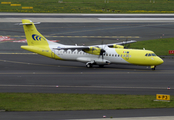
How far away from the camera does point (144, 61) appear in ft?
130

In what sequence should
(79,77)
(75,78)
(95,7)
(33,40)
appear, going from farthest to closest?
(95,7)
(33,40)
(79,77)
(75,78)

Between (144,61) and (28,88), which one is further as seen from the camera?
(144,61)

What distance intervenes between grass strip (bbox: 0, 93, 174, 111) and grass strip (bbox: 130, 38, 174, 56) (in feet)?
86.9

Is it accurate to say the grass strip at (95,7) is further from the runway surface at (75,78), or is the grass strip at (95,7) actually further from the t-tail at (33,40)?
the t-tail at (33,40)

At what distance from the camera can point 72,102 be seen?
2627 cm

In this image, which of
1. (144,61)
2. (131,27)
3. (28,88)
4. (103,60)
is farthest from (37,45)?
(131,27)

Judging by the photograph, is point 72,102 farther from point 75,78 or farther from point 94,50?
point 94,50

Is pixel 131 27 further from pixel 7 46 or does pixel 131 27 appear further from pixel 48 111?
pixel 48 111

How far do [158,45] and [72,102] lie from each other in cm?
3490

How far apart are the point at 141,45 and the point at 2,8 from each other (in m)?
63.6

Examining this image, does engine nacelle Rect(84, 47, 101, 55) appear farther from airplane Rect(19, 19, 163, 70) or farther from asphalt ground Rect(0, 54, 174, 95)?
asphalt ground Rect(0, 54, 174, 95)

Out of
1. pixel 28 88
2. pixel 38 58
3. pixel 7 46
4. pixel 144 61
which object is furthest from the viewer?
pixel 7 46

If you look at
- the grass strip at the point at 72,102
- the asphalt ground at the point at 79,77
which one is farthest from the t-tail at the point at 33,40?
the grass strip at the point at 72,102

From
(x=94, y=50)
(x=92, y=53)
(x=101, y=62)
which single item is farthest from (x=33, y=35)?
(x=101, y=62)
